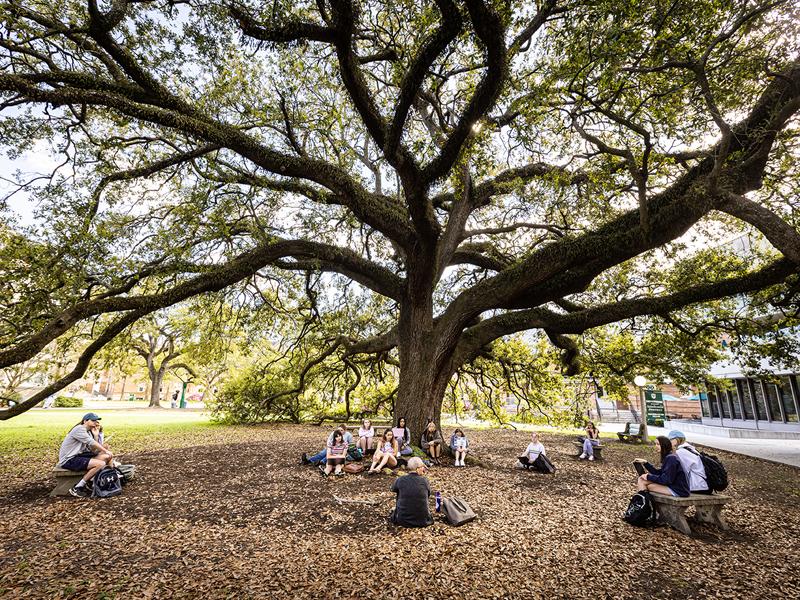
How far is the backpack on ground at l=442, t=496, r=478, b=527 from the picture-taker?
17.6ft

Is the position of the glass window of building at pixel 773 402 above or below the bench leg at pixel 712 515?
above

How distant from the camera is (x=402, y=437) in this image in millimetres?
9133

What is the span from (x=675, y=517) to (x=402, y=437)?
5.42 m

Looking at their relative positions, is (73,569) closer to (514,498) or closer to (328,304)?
(514,498)

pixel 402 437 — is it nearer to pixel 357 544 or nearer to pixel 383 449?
pixel 383 449

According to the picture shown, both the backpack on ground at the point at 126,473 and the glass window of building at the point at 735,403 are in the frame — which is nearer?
the backpack on ground at the point at 126,473

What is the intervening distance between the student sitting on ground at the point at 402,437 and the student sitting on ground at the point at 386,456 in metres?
0.40

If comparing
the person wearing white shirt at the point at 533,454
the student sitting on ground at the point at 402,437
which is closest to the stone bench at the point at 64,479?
the student sitting on ground at the point at 402,437

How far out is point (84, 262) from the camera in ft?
24.3

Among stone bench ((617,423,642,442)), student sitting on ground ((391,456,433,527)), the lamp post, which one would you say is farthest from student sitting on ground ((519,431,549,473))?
stone bench ((617,423,642,442))

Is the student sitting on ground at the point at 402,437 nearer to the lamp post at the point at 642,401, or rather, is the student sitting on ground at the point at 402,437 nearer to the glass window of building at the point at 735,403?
the lamp post at the point at 642,401

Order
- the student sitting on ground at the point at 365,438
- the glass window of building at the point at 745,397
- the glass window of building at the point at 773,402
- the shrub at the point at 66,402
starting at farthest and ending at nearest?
1. the shrub at the point at 66,402
2. the glass window of building at the point at 745,397
3. the glass window of building at the point at 773,402
4. the student sitting on ground at the point at 365,438

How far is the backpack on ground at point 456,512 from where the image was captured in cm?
538

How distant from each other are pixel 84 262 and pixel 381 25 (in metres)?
7.34
